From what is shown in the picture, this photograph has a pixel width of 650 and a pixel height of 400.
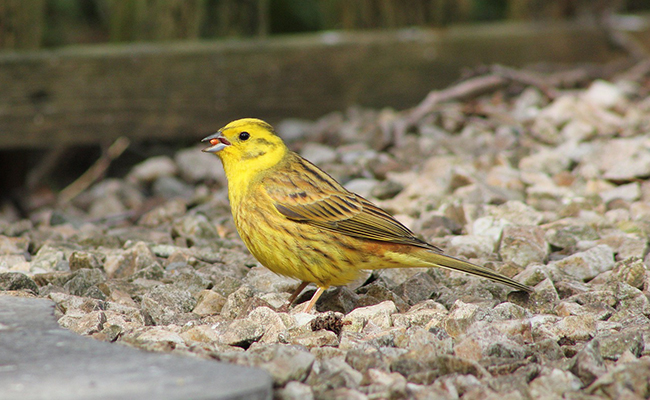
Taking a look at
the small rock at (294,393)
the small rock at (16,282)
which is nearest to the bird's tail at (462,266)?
the small rock at (294,393)

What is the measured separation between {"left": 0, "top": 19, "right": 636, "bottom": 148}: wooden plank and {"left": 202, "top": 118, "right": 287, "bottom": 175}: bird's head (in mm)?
2172

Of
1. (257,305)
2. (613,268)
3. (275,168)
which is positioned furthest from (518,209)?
(257,305)

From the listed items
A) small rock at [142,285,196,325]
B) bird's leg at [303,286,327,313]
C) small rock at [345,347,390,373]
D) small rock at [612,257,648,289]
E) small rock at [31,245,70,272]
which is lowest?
bird's leg at [303,286,327,313]

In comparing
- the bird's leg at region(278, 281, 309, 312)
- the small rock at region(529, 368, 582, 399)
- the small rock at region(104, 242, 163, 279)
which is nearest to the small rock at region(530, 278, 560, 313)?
the small rock at region(529, 368, 582, 399)

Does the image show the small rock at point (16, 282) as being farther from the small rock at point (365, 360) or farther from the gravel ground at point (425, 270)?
the small rock at point (365, 360)

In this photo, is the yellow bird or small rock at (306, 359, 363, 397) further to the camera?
the yellow bird

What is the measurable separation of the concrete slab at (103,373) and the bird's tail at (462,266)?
1.50 metres

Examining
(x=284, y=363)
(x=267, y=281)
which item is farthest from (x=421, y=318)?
(x=267, y=281)

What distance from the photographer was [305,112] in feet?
21.8

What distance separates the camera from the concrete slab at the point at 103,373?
1945 millimetres

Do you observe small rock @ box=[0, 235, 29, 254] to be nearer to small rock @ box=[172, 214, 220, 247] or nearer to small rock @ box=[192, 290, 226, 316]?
small rock @ box=[172, 214, 220, 247]

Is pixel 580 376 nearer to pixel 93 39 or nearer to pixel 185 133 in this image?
pixel 185 133

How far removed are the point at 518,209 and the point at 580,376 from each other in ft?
6.36

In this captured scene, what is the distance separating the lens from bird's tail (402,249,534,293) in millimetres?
3316
